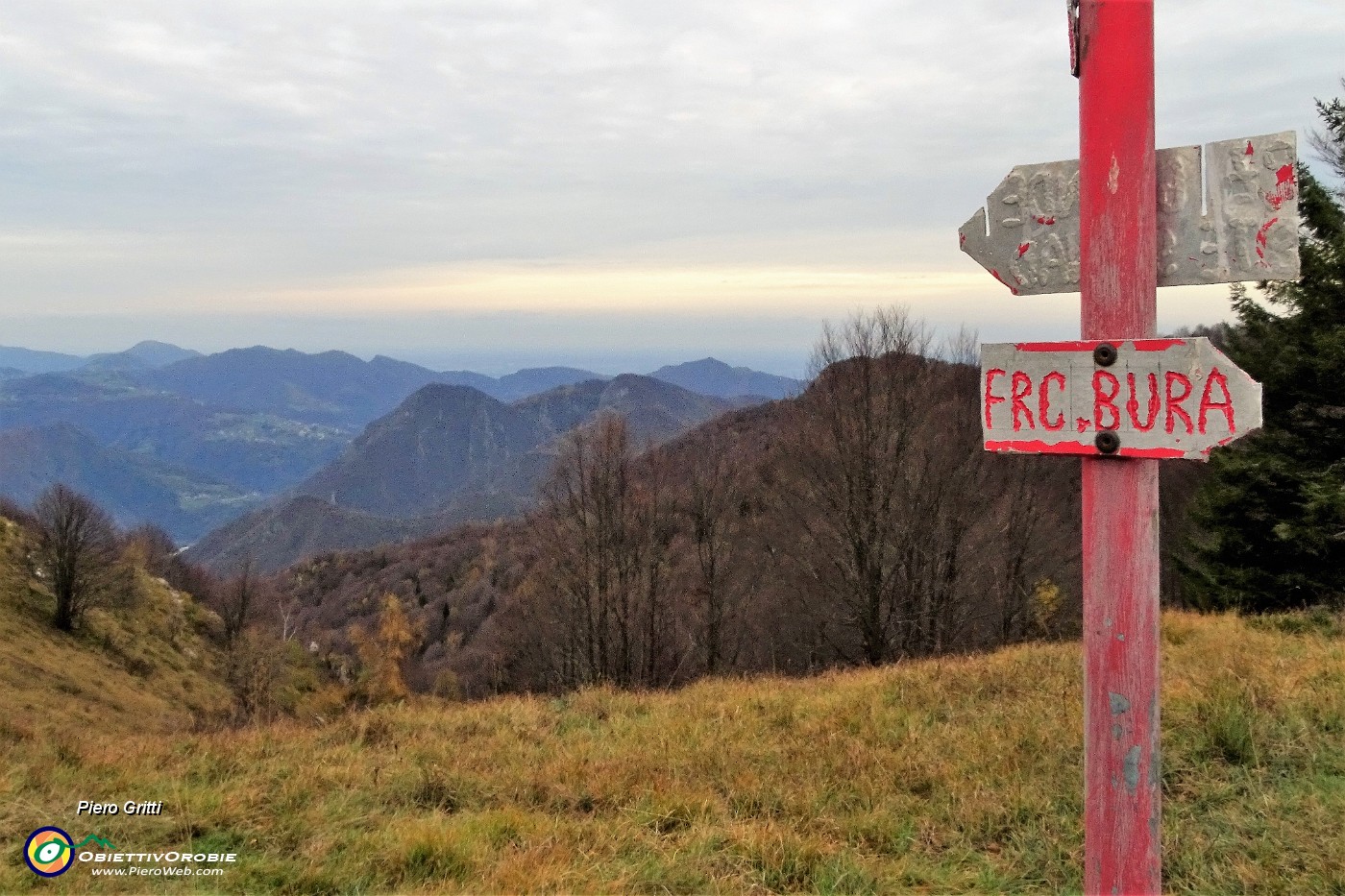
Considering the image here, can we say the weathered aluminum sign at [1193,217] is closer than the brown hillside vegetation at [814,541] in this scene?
Yes

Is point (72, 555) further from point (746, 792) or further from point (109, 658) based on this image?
point (746, 792)

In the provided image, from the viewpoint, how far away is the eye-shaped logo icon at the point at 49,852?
3658 mm

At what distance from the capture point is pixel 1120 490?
1803mm

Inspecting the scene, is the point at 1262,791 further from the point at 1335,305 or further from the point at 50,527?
the point at 50,527

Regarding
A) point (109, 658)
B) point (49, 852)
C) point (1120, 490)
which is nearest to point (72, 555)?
point (109, 658)

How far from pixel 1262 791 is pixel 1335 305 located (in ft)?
40.8

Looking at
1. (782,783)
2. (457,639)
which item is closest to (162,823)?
(782,783)

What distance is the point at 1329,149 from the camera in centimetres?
1243

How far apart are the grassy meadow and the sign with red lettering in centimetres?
234

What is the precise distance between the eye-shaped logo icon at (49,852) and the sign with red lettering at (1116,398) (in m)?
4.66

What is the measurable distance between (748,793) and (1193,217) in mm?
3701

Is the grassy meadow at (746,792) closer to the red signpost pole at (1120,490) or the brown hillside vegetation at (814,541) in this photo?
the red signpost pole at (1120,490)

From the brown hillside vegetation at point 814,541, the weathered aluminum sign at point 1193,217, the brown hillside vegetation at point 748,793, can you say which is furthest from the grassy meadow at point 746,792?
the brown hillside vegetation at point 814,541

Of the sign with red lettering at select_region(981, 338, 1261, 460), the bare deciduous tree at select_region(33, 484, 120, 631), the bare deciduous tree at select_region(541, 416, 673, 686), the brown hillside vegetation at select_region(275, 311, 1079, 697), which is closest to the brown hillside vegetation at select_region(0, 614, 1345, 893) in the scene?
the sign with red lettering at select_region(981, 338, 1261, 460)
